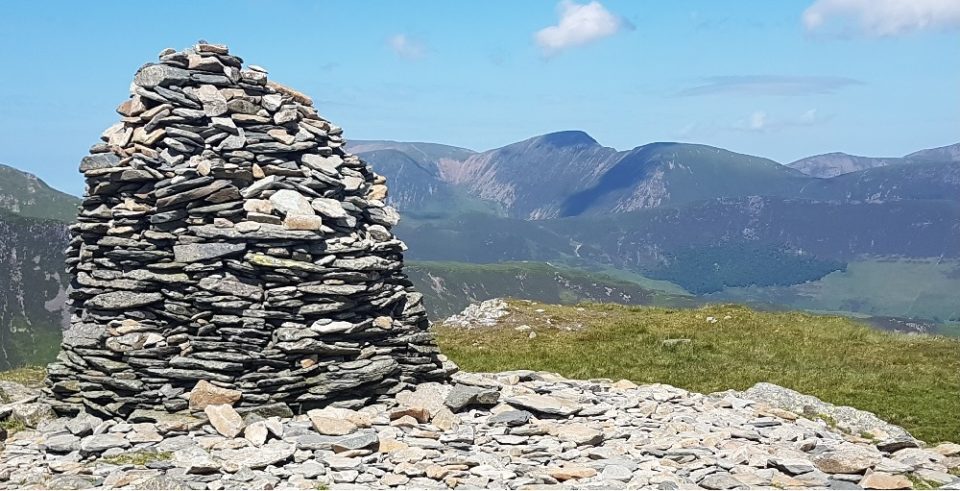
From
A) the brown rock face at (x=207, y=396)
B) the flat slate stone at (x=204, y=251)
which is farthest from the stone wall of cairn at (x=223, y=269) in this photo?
the brown rock face at (x=207, y=396)

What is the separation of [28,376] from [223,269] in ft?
37.7

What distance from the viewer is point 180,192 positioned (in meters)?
20.9

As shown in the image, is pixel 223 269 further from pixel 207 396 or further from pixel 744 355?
pixel 744 355

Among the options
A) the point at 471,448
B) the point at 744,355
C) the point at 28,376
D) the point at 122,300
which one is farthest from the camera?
the point at 744,355

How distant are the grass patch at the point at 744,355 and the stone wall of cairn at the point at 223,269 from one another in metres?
9.21

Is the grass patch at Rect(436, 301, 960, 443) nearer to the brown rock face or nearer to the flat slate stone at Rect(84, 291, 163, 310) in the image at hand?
the brown rock face

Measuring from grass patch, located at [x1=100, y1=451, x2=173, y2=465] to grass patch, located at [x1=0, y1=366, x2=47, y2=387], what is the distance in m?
9.49

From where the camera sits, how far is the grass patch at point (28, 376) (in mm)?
26062

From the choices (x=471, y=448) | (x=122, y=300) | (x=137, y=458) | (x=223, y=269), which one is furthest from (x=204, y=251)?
(x=471, y=448)

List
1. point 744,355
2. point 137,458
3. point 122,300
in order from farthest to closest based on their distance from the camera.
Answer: point 744,355 → point 122,300 → point 137,458

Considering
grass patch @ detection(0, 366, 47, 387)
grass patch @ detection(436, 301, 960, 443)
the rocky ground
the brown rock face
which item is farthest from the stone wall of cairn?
grass patch @ detection(436, 301, 960, 443)

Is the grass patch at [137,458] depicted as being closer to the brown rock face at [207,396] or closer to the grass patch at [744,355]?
the brown rock face at [207,396]

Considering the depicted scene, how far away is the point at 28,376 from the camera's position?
2755cm

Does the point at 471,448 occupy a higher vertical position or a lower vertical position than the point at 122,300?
lower
